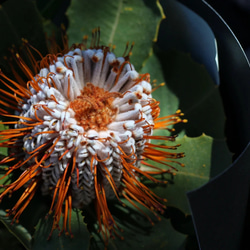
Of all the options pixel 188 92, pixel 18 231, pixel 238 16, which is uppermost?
pixel 238 16

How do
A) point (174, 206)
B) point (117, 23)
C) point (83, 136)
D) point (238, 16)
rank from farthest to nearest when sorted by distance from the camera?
point (238, 16), point (117, 23), point (174, 206), point (83, 136)

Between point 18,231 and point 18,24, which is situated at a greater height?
point 18,24

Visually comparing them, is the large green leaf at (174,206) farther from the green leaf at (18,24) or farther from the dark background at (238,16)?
the dark background at (238,16)

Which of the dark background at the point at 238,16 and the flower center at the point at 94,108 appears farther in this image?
the dark background at the point at 238,16

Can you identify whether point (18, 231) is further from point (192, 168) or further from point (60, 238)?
point (192, 168)

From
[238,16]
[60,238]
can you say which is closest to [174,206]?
[60,238]

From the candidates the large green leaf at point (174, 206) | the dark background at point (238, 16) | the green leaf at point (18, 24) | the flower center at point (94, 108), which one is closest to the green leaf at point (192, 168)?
the large green leaf at point (174, 206)

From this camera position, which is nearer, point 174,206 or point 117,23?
point 174,206
